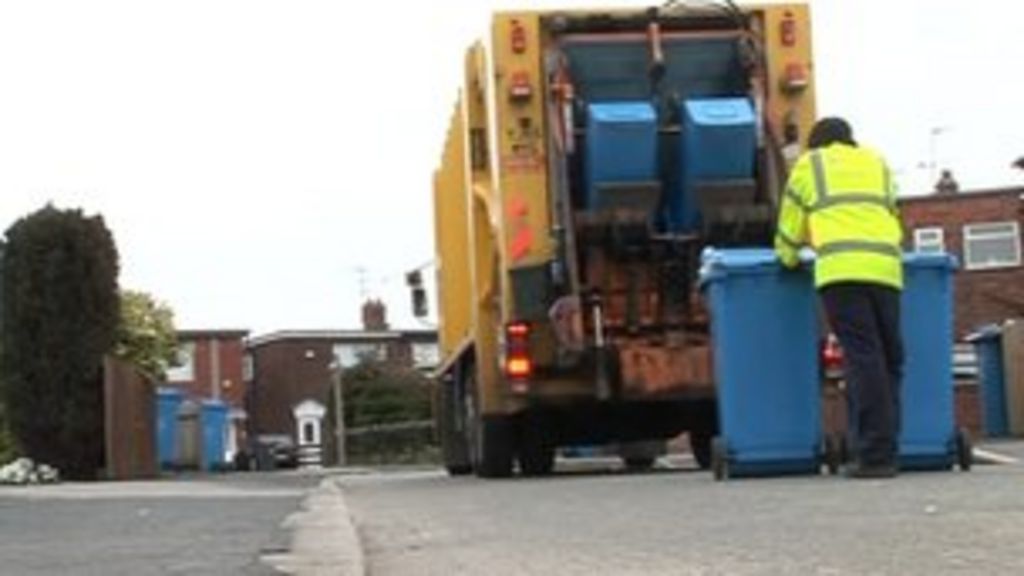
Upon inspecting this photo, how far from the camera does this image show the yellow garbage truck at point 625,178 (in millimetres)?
13562

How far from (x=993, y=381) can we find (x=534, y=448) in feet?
44.7

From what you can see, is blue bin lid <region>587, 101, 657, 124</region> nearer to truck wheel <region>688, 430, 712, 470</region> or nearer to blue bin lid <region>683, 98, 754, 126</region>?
blue bin lid <region>683, 98, 754, 126</region>

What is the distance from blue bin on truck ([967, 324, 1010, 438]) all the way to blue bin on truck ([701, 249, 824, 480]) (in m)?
16.5

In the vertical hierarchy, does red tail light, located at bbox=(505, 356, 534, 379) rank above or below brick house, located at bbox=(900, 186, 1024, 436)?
below

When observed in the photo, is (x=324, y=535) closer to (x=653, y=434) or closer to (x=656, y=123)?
(x=656, y=123)

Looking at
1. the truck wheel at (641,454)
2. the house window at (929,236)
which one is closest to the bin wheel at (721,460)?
the truck wheel at (641,454)

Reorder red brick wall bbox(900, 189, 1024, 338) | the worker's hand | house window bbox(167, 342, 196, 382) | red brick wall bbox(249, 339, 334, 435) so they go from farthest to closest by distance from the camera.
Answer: red brick wall bbox(249, 339, 334, 435)
house window bbox(167, 342, 196, 382)
red brick wall bbox(900, 189, 1024, 338)
the worker's hand

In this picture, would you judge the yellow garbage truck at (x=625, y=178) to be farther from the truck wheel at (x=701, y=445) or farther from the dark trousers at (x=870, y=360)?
the dark trousers at (x=870, y=360)

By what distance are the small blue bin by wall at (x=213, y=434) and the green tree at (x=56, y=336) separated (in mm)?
12438

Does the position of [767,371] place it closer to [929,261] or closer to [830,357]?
[830,357]

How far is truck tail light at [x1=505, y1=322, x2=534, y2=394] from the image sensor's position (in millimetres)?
13836

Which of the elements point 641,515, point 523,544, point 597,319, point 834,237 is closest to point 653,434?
point 597,319

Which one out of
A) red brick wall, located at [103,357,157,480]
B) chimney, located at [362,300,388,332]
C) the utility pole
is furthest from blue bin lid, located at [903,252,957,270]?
chimney, located at [362,300,388,332]

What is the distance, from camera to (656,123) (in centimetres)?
1368
